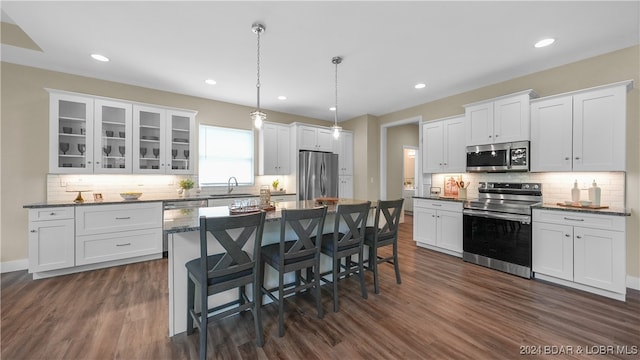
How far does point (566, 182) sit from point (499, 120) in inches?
45.0

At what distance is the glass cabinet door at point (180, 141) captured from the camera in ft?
13.3

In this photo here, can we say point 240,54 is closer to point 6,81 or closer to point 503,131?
point 6,81

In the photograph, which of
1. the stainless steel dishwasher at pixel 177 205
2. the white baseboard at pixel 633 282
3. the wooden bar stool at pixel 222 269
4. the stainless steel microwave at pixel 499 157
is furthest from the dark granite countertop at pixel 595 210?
the stainless steel dishwasher at pixel 177 205

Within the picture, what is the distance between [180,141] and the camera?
13.7ft

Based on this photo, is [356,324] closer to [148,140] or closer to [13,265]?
[148,140]

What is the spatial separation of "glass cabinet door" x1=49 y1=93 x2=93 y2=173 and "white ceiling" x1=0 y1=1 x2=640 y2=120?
20.7 inches

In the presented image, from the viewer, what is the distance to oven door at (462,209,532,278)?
3064 mm

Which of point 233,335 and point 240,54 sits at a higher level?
point 240,54

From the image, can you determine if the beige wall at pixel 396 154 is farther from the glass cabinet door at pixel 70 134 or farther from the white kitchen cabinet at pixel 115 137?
the glass cabinet door at pixel 70 134

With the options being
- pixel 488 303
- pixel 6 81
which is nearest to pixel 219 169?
pixel 6 81

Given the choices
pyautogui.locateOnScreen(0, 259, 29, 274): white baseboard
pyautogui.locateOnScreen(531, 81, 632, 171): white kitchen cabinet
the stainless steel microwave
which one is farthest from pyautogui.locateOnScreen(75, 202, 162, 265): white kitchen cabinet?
pyautogui.locateOnScreen(531, 81, 632, 171): white kitchen cabinet

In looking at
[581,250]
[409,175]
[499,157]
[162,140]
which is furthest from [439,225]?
[162,140]

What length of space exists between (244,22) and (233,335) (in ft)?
9.25

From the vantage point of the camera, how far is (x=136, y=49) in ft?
9.51
